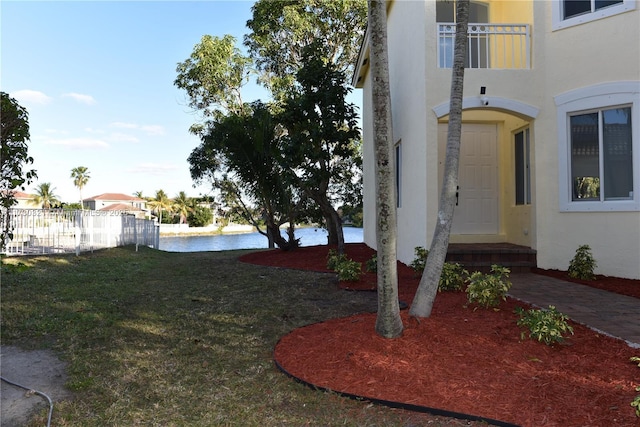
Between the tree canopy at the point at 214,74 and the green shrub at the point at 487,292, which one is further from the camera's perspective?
the tree canopy at the point at 214,74

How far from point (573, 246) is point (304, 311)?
16.8 ft

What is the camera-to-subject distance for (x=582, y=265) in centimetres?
693

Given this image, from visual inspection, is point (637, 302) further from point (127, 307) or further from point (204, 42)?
point (204, 42)

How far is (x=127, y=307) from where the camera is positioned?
19.9 feet

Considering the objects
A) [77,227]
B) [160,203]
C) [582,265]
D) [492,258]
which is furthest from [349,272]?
[160,203]

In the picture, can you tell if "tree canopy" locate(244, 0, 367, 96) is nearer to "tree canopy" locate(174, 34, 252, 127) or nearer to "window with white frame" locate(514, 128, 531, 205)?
"tree canopy" locate(174, 34, 252, 127)

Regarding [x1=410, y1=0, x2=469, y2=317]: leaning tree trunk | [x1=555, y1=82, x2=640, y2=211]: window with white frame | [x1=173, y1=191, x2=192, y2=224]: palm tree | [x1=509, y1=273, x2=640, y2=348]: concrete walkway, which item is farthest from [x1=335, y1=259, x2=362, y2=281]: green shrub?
[x1=173, y1=191, x2=192, y2=224]: palm tree

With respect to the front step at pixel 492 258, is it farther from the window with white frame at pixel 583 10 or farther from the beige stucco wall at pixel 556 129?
the window with white frame at pixel 583 10

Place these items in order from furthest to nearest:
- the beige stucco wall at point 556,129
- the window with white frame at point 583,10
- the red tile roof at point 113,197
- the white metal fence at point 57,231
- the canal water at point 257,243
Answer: the red tile roof at point 113,197 → the canal water at point 257,243 → the white metal fence at point 57,231 → the window with white frame at point 583,10 → the beige stucco wall at point 556,129

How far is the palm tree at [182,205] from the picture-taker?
6889 cm

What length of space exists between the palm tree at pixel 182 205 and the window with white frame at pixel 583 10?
65.1 metres

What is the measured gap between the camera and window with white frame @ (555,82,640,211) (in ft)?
22.8

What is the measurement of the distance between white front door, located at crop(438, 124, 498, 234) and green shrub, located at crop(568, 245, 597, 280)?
2.25 m

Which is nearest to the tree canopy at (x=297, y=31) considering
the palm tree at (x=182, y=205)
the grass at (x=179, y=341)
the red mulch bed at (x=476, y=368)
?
the grass at (x=179, y=341)
